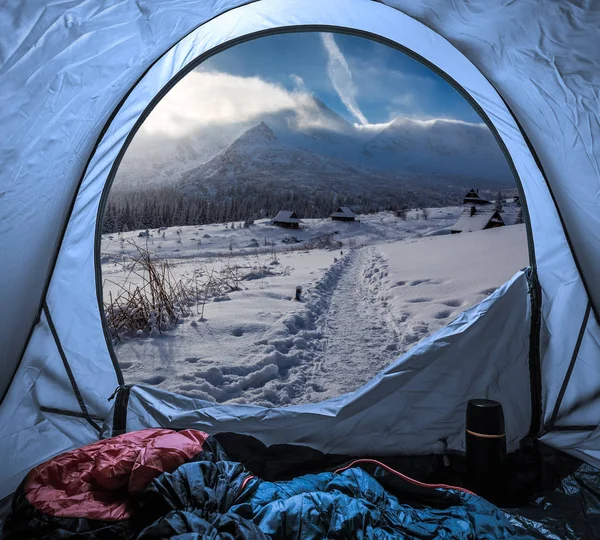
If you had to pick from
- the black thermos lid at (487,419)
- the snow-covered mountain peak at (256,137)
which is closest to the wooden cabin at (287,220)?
the snow-covered mountain peak at (256,137)

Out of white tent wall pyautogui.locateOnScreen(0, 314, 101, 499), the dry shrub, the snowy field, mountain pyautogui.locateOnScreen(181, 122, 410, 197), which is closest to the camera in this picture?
white tent wall pyautogui.locateOnScreen(0, 314, 101, 499)

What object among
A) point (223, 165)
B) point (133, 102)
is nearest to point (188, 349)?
point (133, 102)

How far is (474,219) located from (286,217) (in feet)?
8.87

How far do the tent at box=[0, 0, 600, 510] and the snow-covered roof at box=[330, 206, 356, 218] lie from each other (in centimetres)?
488

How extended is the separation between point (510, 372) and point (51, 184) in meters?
2.10

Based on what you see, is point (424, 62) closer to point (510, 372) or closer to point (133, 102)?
point (133, 102)

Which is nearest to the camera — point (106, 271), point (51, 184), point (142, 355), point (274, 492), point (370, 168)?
point (274, 492)

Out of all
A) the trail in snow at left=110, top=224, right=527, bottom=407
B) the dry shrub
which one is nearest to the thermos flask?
the trail in snow at left=110, top=224, right=527, bottom=407

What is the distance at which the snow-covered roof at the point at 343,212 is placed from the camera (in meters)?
7.06

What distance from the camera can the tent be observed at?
1.74 m

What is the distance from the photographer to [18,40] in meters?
1.08

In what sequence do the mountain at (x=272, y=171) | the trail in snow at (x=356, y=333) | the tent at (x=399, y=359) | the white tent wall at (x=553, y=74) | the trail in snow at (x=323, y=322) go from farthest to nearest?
the mountain at (x=272, y=171)
the trail in snow at (x=356, y=333)
the trail in snow at (x=323, y=322)
the tent at (x=399, y=359)
the white tent wall at (x=553, y=74)

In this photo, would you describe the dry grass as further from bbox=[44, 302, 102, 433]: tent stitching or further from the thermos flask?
the thermos flask

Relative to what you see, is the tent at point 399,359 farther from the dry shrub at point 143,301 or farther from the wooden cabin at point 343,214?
the wooden cabin at point 343,214
